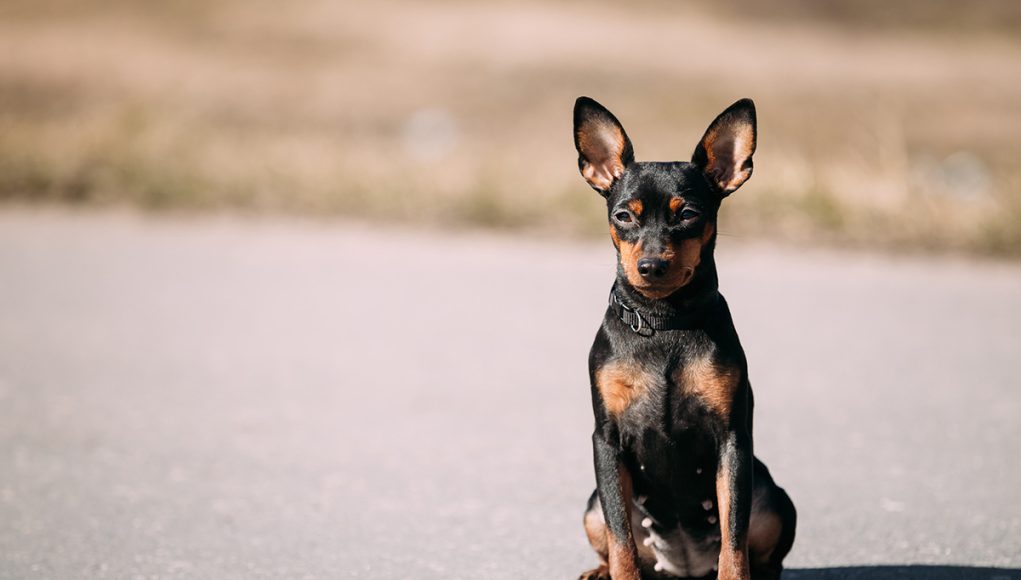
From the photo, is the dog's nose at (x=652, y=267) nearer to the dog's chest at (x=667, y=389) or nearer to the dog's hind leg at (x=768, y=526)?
the dog's chest at (x=667, y=389)

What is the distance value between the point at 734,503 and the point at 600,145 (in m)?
1.03

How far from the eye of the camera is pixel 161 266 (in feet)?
30.0

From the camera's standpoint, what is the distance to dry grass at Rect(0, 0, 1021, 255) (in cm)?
1091

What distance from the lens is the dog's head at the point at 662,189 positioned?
330 centimetres

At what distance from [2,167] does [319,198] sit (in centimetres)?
281

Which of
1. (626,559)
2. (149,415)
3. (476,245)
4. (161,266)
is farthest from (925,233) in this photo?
(626,559)

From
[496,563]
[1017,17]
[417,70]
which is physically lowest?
[496,563]

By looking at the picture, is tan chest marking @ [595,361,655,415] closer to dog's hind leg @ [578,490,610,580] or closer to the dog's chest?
the dog's chest

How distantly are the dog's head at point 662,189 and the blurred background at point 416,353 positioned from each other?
1.17 meters

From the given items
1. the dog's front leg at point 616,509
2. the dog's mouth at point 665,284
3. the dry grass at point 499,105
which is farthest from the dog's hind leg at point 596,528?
the dry grass at point 499,105

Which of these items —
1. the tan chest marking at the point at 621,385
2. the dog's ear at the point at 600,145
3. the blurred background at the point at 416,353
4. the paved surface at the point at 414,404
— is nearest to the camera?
the tan chest marking at the point at 621,385

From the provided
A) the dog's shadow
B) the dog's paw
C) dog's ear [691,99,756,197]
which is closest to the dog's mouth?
dog's ear [691,99,756,197]

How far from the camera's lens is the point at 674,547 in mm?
3578

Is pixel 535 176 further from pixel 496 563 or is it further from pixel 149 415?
pixel 496 563
